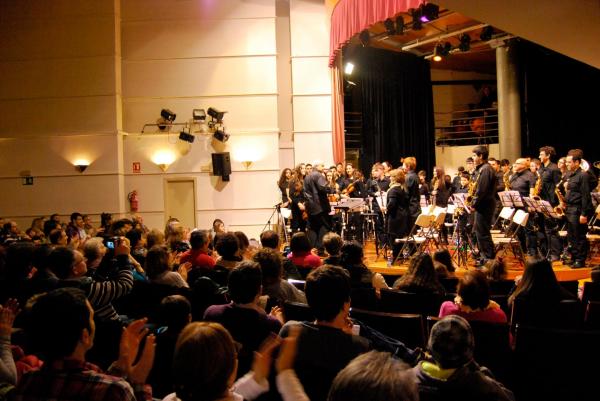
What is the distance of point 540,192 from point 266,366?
26.7 feet

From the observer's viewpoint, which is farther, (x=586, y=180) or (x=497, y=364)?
(x=586, y=180)

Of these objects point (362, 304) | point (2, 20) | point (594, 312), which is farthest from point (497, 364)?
point (2, 20)

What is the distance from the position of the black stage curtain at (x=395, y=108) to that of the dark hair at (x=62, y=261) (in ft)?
40.7

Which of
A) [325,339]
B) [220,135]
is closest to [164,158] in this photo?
[220,135]

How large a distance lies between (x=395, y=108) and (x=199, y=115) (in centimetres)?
548

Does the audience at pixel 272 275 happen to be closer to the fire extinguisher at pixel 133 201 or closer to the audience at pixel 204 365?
the audience at pixel 204 365

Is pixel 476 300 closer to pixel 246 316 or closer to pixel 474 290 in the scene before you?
pixel 474 290

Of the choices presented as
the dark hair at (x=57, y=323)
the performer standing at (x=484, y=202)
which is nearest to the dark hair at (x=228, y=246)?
the dark hair at (x=57, y=323)

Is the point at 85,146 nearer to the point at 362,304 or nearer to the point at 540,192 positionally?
the point at 540,192

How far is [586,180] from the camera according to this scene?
26.7 ft

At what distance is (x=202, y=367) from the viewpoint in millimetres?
1727

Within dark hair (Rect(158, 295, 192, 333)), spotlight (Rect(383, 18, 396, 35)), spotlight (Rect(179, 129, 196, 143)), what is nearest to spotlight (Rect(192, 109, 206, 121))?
spotlight (Rect(179, 129, 196, 143))

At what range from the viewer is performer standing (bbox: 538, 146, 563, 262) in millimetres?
8914

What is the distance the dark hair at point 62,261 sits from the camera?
3771 mm
